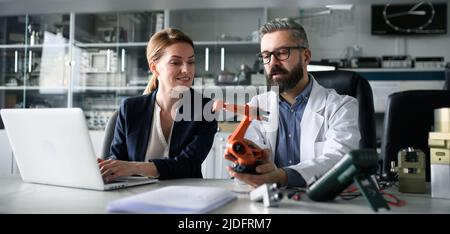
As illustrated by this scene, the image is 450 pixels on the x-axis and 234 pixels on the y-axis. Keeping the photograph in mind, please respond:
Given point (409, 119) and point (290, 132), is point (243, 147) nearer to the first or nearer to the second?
point (290, 132)

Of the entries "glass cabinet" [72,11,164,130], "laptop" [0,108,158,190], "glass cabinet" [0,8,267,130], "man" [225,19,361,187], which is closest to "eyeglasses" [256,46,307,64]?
"man" [225,19,361,187]

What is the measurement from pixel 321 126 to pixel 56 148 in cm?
89

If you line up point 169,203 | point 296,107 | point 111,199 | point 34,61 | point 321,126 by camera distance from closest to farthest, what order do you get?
point 169,203 < point 111,199 < point 321,126 < point 296,107 < point 34,61

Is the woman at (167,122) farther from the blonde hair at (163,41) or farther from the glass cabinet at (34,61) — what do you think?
the glass cabinet at (34,61)

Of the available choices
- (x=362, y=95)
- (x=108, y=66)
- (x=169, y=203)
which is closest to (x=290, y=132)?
(x=362, y=95)

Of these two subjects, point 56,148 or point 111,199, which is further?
point 56,148

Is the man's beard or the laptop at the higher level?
the man's beard

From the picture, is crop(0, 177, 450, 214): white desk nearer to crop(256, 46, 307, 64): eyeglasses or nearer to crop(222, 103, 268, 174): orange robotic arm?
crop(222, 103, 268, 174): orange robotic arm

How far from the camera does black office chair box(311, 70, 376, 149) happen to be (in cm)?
142

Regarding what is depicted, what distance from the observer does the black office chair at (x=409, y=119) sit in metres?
1.61

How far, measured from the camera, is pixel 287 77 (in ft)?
4.47

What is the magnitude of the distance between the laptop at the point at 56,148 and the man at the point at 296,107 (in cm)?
57

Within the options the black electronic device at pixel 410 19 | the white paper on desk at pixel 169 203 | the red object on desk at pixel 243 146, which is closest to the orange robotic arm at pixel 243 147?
the red object on desk at pixel 243 146

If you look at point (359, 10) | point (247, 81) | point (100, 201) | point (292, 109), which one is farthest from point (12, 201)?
point (359, 10)
